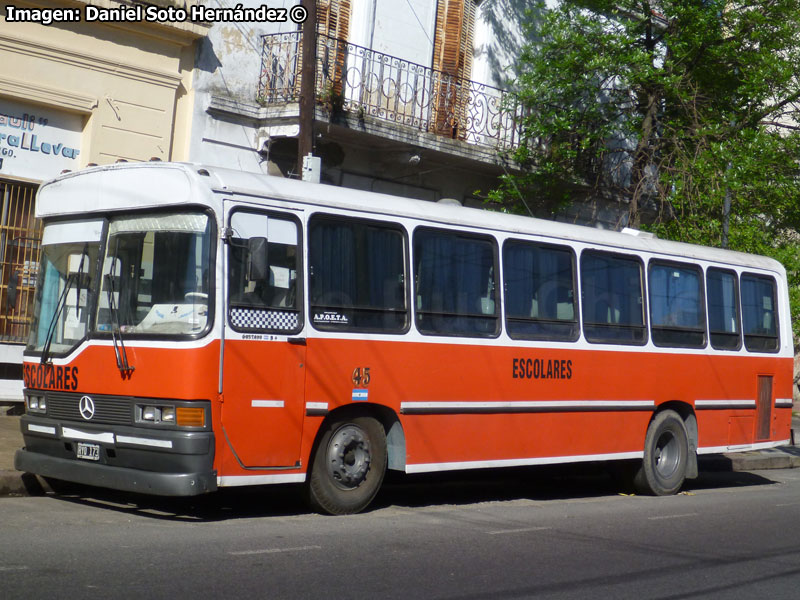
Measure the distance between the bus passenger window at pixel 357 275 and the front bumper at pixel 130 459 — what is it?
62.4 inches

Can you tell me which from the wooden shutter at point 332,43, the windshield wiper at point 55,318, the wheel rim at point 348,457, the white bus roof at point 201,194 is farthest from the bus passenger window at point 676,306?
the windshield wiper at point 55,318

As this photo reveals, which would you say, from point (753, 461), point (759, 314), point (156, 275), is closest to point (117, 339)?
point (156, 275)

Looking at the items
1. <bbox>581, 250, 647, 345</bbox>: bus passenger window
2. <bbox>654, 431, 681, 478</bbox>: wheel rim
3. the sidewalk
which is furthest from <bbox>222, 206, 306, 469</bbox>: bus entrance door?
<bbox>654, 431, 681, 478</bbox>: wheel rim

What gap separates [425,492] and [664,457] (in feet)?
10.2

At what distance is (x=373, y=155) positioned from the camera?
17172mm

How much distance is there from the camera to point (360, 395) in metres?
9.15

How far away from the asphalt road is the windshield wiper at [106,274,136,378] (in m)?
1.15

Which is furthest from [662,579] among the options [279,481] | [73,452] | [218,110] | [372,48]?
[372,48]

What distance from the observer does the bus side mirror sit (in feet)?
26.9

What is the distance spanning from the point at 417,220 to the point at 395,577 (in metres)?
3.98

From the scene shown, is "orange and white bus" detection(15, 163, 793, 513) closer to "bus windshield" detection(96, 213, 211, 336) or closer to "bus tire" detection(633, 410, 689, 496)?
"bus windshield" detection(96, 213, 211, 336)

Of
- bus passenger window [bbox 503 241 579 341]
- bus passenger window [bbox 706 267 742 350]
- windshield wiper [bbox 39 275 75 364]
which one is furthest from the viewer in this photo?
bus passenger window [bbox 706 267 742 350]

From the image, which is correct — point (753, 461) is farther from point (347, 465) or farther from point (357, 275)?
point (357, 275)

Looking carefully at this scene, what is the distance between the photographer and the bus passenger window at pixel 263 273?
826 cm
